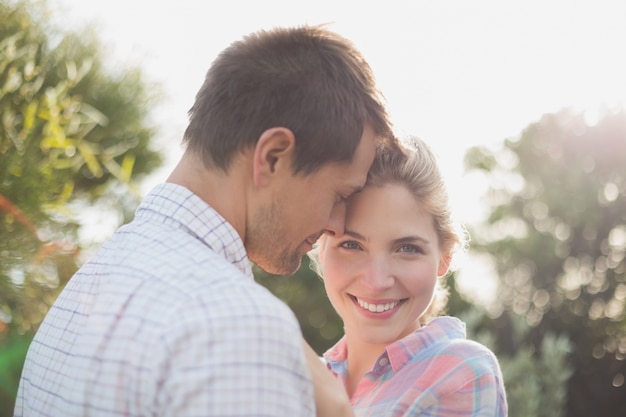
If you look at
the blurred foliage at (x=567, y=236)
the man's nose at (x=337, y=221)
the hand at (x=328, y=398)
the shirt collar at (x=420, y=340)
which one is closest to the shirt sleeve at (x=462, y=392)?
the shirt collar at (x=420, y=340)

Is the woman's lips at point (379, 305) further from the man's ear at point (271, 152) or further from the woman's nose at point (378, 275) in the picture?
the man's ear at point (271, 152)

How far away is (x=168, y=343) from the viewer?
1.32 metres

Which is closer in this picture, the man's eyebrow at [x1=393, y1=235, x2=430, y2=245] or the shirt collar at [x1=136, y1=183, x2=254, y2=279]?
the shirt collar at [x1=136, y1=183, x2=254, y2=279]

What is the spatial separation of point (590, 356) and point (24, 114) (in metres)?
5.68

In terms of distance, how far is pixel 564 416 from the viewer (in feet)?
23.4

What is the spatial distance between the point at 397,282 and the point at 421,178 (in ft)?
1.01

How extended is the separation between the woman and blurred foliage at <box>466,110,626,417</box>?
Answer: 5171 mm

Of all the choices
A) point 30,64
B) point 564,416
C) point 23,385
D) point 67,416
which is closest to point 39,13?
point 30,64

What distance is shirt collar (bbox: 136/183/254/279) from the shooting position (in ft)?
5.51

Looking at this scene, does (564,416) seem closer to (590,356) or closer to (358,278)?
(590,356)

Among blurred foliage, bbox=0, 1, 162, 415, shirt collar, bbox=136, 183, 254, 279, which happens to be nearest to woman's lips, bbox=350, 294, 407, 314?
shirt collar, bbox=136, 183, 254, 279

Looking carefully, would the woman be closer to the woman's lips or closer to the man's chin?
the woman's lips

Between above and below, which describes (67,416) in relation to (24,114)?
below

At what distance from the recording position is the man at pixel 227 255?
132 centimetres
